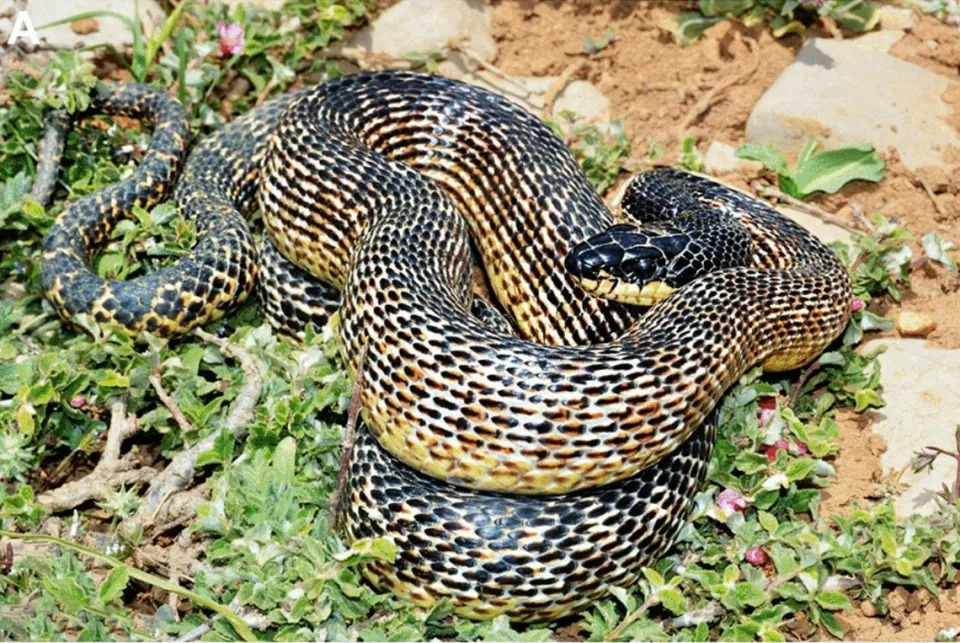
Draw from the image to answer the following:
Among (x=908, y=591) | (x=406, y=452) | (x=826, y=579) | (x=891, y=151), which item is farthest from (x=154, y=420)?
(x=891, y=151)

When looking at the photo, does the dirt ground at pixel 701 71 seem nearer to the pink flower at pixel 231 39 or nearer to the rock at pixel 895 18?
the rock at pixel 895 18

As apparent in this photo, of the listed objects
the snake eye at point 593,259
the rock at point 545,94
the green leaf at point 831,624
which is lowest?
the green leaf at point 831,624

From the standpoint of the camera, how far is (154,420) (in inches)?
241

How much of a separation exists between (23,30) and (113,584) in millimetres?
4240

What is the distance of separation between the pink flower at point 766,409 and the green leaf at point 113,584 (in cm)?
316

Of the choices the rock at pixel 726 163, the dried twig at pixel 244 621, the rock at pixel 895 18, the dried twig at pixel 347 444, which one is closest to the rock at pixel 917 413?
the rock at pixel 726 163

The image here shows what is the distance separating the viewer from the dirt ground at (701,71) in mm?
7535

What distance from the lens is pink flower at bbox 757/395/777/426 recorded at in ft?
20.2

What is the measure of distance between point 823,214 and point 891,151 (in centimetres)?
73

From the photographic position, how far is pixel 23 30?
7.71 metres

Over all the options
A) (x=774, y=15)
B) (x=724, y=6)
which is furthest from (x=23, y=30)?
(x=774, y=15)

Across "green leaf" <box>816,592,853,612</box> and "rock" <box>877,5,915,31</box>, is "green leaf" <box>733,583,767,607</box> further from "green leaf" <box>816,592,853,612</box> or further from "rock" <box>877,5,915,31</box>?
"rock" <box>877,5,915,31</box>

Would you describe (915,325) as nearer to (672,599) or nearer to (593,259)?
(593,259)

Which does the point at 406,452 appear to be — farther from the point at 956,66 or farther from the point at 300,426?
the point at 956,66
